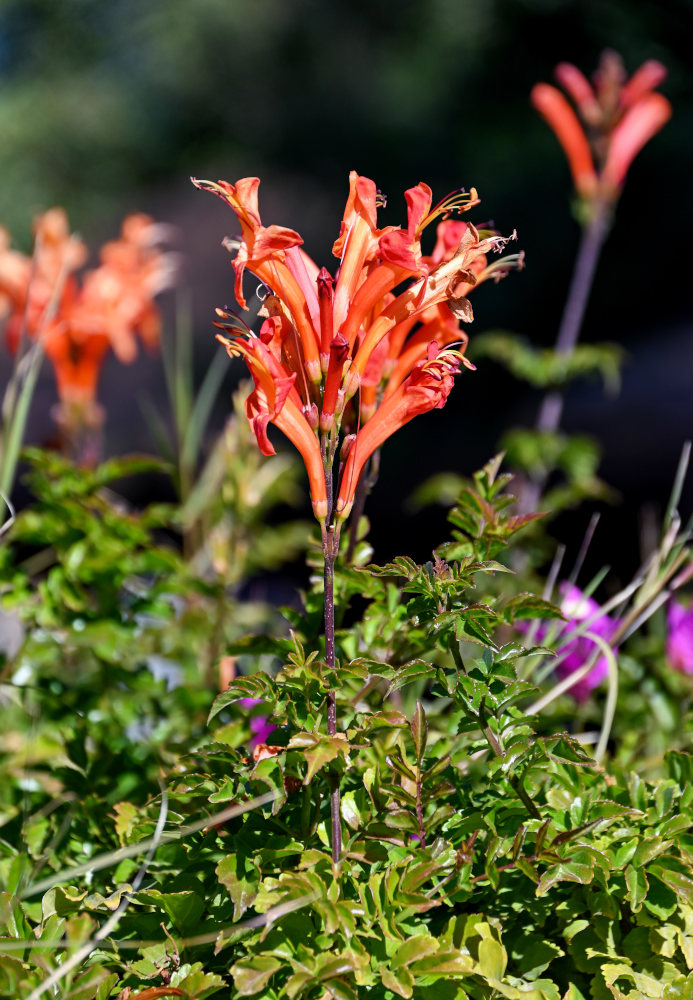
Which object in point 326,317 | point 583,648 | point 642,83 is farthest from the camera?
point 642,83

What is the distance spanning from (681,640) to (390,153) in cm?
602

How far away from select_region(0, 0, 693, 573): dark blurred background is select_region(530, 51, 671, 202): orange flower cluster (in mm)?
1255

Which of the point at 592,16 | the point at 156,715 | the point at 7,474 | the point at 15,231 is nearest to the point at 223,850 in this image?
the point at 156,715

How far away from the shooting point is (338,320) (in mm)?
812

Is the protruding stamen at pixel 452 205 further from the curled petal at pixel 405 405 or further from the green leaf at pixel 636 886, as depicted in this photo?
the green leaf at pixel 636 886

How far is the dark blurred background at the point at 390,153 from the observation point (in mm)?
5199

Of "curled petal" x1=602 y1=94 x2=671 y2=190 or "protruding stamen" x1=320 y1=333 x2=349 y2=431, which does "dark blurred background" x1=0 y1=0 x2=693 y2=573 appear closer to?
"curled petal" x1=602 y1=94 x2=671 y2=190

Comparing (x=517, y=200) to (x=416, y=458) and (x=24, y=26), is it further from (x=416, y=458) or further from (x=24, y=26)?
(x=24, y=26)

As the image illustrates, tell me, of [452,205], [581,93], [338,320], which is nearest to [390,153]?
[581,93]

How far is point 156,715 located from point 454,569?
0.59 m

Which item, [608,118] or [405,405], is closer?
[405,405]

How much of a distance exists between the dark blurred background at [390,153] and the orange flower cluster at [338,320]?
2.22 m

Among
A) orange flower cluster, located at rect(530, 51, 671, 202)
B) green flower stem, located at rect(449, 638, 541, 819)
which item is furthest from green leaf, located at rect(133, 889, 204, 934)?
orange flower cluster, located at rect(530, 51, 671, 202)

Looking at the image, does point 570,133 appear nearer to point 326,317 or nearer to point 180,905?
point 326,317
